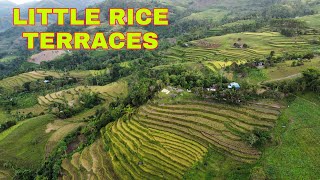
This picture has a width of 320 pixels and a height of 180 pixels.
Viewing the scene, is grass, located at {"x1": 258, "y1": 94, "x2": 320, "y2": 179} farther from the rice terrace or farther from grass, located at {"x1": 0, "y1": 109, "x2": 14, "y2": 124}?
grass, located at {"x1": 0, "y1": 109, "x2": 14, "y2": 124}

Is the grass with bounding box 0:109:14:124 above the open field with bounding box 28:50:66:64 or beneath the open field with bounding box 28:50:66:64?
beneath

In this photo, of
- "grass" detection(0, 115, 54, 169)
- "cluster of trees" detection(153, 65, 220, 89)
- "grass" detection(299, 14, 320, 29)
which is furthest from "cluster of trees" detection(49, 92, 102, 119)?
"grass" detection(299, 14, 320, 29)

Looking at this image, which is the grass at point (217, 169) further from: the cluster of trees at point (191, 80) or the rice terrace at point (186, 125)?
the cluster of trees at point (191, 80)

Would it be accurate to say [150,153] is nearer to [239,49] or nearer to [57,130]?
[57,130]

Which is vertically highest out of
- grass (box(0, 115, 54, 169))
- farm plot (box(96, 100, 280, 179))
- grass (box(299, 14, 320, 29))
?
grass (box(299, 14, 320, 29))

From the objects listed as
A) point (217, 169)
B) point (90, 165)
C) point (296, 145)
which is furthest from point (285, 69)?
point (90, 165)

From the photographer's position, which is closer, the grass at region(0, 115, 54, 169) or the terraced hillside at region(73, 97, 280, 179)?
the terraced hillside at region(73, 97, 280, 179)

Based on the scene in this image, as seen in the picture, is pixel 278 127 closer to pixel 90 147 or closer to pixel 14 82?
pixel 90 147
